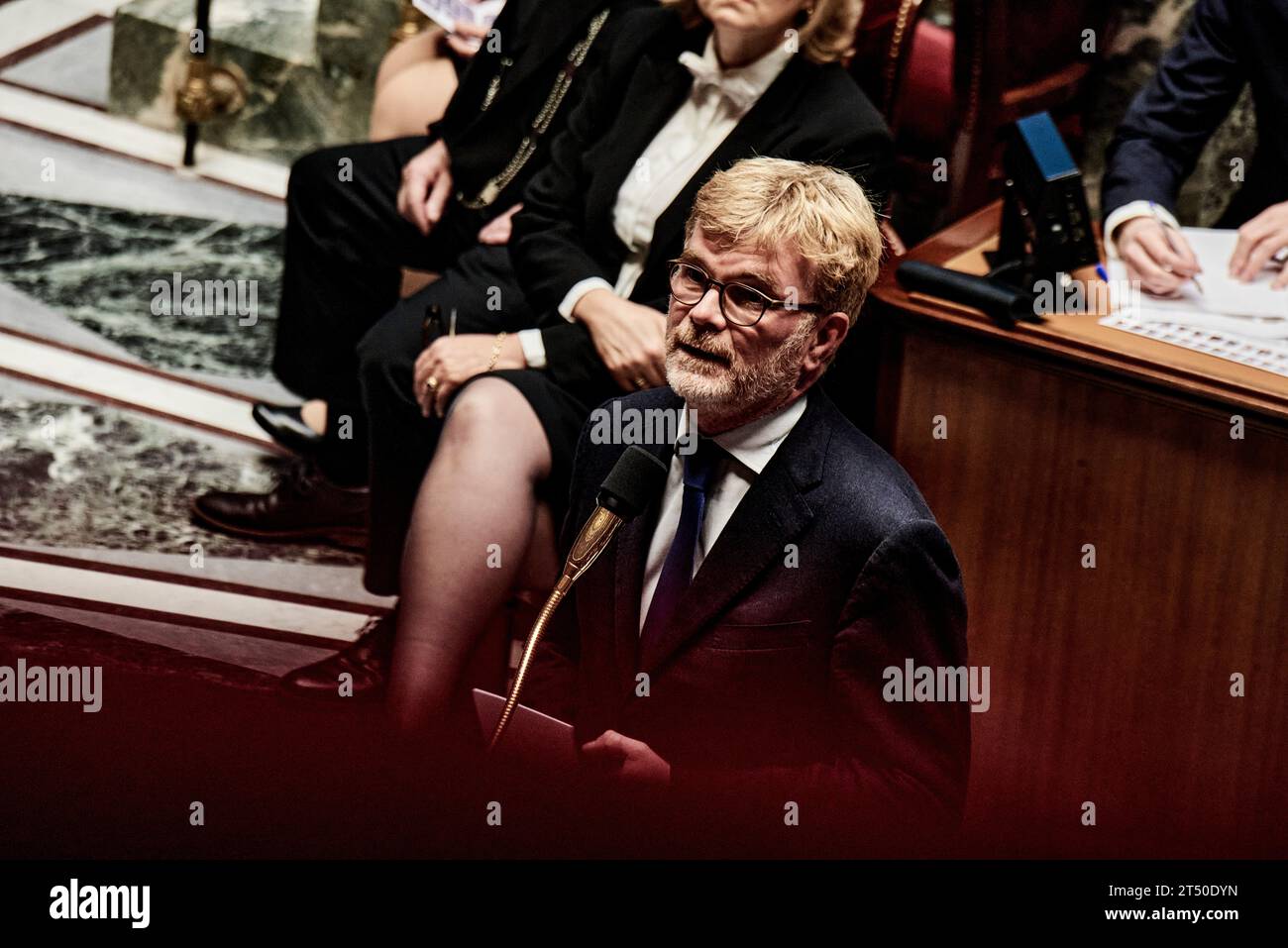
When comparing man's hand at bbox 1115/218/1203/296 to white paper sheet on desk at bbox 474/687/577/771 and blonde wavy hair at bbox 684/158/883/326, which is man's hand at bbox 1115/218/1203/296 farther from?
white paper sheet on desk at bbox 474/687/577/771

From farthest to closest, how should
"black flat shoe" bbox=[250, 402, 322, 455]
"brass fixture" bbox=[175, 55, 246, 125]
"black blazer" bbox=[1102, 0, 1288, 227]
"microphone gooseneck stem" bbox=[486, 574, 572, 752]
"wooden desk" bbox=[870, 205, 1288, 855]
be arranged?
"brass fixture" bbox=[175, 55, 246, 125] → "black flat shoe" bbox=[250, 402, 322, 455] → "black blazer" bbox=[1102, 0, 1288, 227] → "wooden desk" bbox=[870, 205, 1288, 855] → "microphone gooseneck stem" bbox=[486, 574, 572, 752]

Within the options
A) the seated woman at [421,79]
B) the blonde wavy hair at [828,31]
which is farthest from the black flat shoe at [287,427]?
the blonde wavy hair at [828,31]

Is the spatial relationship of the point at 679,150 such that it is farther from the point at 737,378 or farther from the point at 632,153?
the point at 737,378

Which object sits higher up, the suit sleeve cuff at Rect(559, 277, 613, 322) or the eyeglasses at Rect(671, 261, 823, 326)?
the suit sleeve cuff at Rect(559, 277, 613, 322)

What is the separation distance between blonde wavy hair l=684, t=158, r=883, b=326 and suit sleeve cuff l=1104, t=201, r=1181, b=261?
88 cm

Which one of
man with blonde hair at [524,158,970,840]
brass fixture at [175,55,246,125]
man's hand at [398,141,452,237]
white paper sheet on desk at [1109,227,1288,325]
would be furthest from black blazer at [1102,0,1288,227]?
brass fixture at [175,55,246,125]

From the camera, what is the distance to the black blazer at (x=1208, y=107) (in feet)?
9.29

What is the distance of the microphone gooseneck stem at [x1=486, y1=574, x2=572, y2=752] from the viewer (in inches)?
73.3

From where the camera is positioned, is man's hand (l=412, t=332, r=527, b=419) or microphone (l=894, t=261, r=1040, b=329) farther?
man's hand (l=412, t=332, r=527, b=419)

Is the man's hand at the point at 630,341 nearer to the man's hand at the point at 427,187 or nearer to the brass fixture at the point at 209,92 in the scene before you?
the man's hand at the point at 427,187

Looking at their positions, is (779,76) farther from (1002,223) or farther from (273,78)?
(273,78)

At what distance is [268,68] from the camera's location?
456 centimetres

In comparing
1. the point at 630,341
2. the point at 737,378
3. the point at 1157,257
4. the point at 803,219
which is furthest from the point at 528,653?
the point at 1157,257

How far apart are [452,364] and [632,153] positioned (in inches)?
17.7
